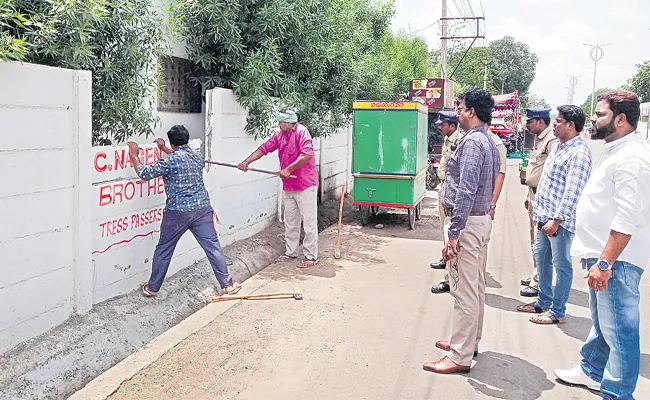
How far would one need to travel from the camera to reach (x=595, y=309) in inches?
146

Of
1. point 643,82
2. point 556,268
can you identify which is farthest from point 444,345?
point 643,82

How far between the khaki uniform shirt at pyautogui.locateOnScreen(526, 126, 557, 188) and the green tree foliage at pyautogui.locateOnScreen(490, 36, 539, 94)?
58.2 meters

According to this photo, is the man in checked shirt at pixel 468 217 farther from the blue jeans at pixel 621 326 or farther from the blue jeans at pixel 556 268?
the blue jeans at pixel 556 268

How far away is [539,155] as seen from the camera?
5.95m

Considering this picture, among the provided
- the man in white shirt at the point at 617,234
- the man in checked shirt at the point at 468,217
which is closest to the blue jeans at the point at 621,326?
the man in white shirt at the point at 617,234

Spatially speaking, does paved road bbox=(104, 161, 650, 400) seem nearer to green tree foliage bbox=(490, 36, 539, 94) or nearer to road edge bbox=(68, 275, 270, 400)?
road edge bbox=(68, 275, 270, 400)

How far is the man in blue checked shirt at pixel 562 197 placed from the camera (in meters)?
4.77

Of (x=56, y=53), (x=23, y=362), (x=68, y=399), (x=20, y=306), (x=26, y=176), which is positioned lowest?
(x=68, y=399)

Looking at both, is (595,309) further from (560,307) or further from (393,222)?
(393,222)

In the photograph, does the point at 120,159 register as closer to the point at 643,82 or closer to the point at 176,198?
the point at 176,198

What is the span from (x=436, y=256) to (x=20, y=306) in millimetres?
5323

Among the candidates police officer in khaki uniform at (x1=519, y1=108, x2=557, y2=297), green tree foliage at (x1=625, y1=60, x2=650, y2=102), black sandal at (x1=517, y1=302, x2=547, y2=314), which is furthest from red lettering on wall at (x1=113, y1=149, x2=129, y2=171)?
green tree foliage at (x1=625, y1=60, x2=650, y2=102)

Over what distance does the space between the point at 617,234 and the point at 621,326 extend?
0.61 m

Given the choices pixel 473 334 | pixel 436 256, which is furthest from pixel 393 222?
pixel 473 334
